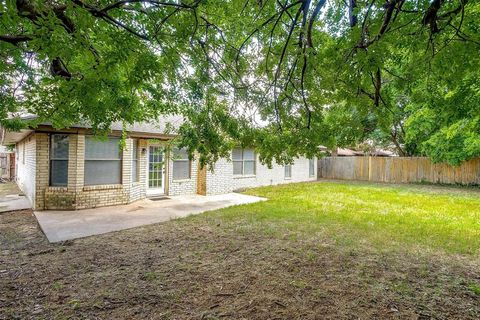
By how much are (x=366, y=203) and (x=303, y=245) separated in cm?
555

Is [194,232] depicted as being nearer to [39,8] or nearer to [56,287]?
[56,287]

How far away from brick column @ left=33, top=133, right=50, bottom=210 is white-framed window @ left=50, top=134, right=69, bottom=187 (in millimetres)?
118

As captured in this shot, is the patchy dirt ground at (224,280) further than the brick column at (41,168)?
No

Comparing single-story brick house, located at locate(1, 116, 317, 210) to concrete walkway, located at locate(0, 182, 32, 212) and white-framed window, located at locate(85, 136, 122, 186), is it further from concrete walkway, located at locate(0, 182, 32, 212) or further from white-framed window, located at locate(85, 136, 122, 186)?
concrete walkway, located at locate(0, 182, 32, 212)

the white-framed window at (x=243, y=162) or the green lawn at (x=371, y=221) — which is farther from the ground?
the white-framed window at (x=243, y=162)

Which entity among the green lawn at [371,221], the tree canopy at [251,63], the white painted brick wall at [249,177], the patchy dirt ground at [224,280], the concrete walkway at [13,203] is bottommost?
the patchy dirt ground at [224,280]

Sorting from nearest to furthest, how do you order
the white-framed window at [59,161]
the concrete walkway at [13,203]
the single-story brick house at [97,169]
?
the single-story brick house at [97,169], the white-framed window at [59,161], the concrete walkway at [13,203]

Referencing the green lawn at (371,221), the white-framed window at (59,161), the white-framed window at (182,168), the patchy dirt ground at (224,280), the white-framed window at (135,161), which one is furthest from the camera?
the white-framed window at (182,168)

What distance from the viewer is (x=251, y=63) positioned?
5.14 m

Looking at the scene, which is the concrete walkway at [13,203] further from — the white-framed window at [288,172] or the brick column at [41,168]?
the white-framed window at [288,172]

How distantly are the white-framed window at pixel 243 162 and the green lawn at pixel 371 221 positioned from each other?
342cm

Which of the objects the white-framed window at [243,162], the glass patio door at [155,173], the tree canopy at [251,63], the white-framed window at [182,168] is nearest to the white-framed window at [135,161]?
the glass patio door at [155,173]

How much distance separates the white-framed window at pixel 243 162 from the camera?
13.0 meters

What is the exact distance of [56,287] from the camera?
346cm
